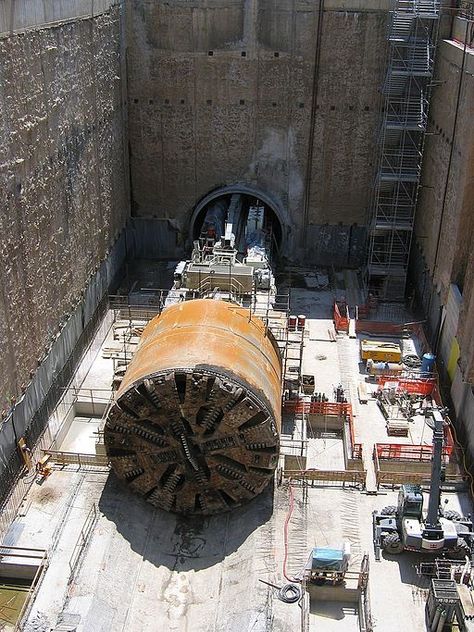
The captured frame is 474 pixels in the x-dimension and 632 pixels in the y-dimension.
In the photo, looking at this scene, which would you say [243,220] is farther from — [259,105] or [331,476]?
[331,476]

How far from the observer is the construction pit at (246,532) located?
13898mm

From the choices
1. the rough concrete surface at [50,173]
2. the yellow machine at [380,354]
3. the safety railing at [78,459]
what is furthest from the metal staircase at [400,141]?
the safety railing at [78,459]

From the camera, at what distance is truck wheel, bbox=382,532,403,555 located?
49.4ft

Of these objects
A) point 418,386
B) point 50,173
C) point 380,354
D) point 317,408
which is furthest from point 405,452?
point 50,173

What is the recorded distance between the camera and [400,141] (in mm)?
27047

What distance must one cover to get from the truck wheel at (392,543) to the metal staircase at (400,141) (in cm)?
1413

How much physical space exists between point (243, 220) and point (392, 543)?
16169mm

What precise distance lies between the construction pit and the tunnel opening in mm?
6124

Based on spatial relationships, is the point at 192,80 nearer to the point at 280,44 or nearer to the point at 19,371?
the point at 280,44

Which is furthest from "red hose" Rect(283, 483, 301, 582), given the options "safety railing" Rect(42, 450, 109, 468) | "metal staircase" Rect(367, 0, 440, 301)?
"metal staircase" Rect(367, 0, 440, 301)

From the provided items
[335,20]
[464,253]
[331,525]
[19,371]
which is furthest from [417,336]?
[19,371]

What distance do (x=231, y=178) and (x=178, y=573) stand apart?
1879cm

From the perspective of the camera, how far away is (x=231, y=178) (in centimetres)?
2950

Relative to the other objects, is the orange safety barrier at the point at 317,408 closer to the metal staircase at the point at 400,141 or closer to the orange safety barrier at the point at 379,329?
the orange safety barrier at the point at 379,329
